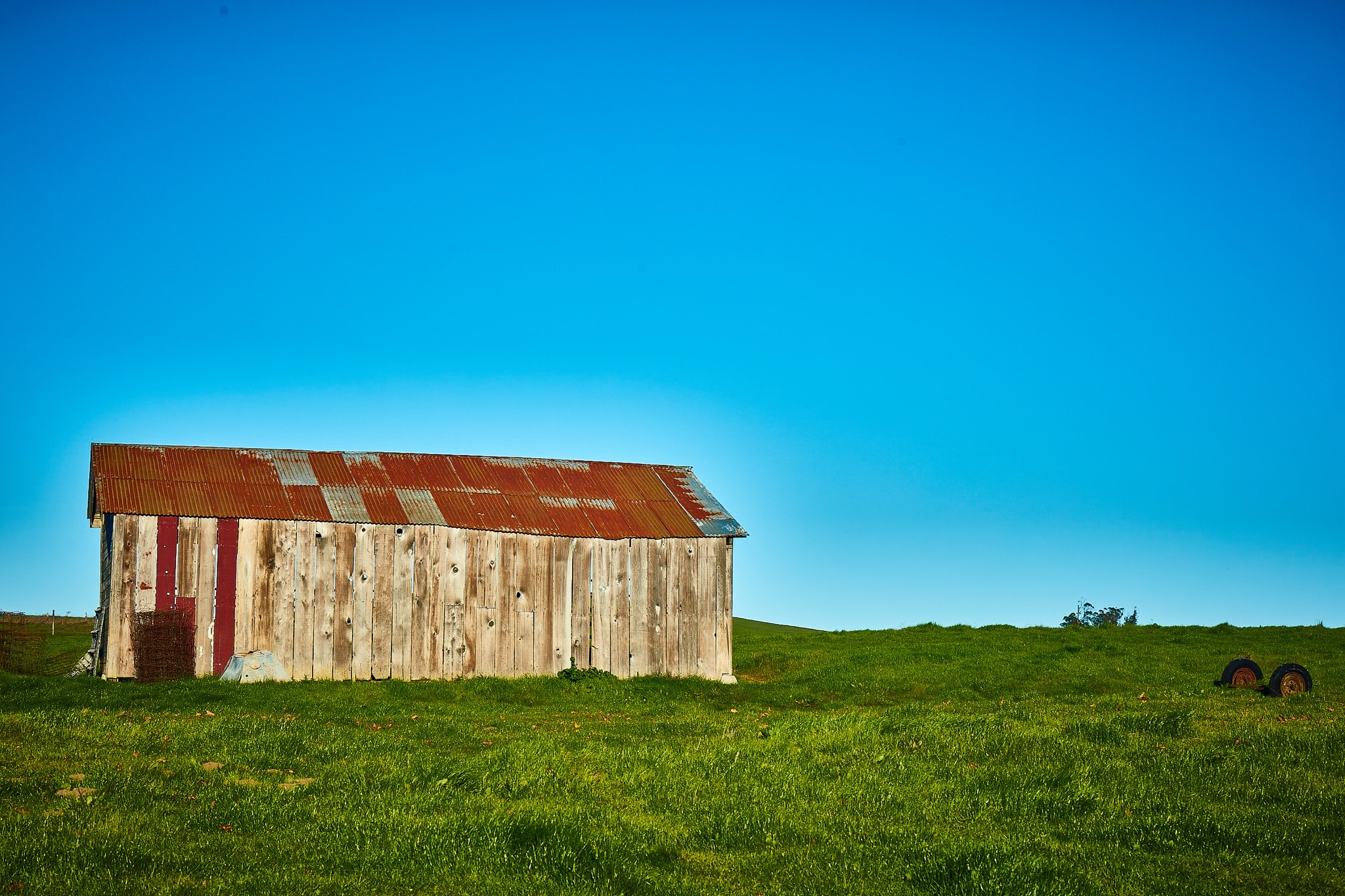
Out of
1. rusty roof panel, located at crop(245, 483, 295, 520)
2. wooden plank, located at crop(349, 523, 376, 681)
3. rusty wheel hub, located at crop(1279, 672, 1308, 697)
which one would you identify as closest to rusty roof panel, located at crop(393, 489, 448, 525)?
wooden plank, located at crop(349, 523, 376, 681)

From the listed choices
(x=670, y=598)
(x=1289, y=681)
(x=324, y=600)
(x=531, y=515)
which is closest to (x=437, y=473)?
(x=531, y=515)

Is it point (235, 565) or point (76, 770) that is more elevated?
point (235, 565)

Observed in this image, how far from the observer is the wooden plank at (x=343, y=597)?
2723 cm

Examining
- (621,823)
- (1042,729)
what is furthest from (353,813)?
(1042,729)

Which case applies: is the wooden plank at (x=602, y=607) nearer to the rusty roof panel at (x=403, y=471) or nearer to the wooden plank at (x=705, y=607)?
the wooden plank at (x=705, y=607)

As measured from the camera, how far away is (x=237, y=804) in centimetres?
1096

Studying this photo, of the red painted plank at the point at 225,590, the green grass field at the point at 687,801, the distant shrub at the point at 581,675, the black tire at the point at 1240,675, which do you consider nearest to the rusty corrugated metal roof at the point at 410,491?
the red painted plank at the point at 225,590

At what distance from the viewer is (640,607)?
30797mm

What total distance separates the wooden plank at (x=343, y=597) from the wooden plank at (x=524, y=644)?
14.2ft

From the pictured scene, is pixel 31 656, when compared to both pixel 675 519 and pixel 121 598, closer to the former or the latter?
pixel 121 598

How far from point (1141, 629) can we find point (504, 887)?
119ft

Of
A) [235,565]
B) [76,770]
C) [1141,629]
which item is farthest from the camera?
[1141,629]

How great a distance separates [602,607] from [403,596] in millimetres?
5475

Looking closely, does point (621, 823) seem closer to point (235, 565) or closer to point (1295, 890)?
point (1295, 890)
